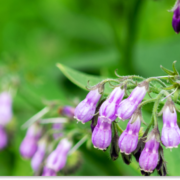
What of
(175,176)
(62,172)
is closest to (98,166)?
(62,172)

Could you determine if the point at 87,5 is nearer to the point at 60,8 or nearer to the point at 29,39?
the point at 60,8

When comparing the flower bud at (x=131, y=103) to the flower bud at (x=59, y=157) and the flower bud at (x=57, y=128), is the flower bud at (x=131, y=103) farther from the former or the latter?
the flower bud at (x=57, y=128)

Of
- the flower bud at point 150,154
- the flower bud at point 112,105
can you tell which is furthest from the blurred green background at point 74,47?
the flower bud at point 112,105

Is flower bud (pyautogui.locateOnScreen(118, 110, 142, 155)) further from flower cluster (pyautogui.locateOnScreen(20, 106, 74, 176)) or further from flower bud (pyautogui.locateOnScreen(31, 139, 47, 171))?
flower bud (pyautogui.locateOnScreen(31, 139, 47, 171))

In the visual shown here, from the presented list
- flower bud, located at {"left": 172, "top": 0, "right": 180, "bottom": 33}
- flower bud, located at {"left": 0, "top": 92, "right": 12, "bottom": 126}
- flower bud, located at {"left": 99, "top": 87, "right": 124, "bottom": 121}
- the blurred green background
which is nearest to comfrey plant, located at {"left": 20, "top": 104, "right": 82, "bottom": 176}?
flower bud, located at {"left": 0, "top": 92, "right": 12, "bottom": 126}

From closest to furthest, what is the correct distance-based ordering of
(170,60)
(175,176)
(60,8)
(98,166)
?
1. (175,176)
2. (98,166)
3. (170,60)
4. (60,8)

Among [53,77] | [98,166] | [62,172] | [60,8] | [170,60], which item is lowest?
[98,166]

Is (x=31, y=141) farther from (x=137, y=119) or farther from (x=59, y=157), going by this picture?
(x=137, y=119)

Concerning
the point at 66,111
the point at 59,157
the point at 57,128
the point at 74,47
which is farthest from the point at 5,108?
the point at 74,47
